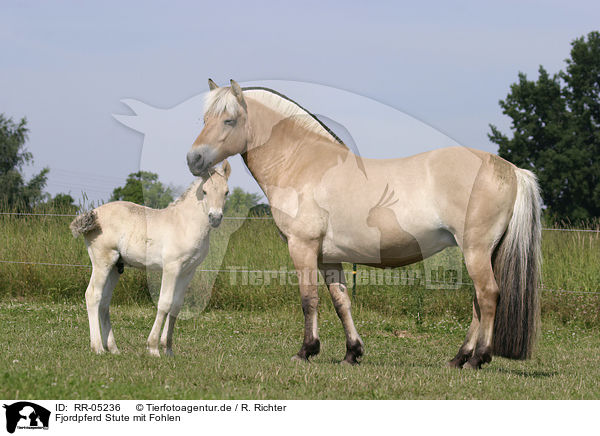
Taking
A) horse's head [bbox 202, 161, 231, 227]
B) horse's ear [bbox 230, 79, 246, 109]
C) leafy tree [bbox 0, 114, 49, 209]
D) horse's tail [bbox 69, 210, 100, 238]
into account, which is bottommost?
horse's tail [bbox 69, 210, 100, 238]

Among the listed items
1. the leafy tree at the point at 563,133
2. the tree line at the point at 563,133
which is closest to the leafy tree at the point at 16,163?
the tree line at the point at 563,133

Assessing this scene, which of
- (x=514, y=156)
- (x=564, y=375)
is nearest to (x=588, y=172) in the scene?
(x=514, y=156)

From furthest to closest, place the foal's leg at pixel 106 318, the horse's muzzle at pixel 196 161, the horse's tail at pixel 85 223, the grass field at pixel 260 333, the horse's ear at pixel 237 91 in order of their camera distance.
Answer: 1. the foal's leg at pixel 106 318
2. the horse's tail at pixel 85 223
3. the horse's ear at pixel 237 91
4. the horse's muzzle at pixel 196 161
5. the grass field at pixel 260 333

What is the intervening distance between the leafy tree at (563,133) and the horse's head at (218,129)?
33294 millimetres

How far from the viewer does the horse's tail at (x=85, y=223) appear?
263 inches

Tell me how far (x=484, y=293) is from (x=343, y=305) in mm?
1453

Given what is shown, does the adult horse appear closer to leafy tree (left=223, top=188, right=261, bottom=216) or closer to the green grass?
the green grass

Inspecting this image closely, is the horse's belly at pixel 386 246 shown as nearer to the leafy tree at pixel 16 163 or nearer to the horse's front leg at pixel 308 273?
the horse's front leg at pixel 308 273

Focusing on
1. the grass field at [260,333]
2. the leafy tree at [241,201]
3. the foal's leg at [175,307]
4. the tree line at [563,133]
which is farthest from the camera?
the tree line at [563,133]

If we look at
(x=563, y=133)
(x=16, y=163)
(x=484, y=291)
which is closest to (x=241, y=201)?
(x=484, y=291)

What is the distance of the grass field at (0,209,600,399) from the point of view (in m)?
5.10

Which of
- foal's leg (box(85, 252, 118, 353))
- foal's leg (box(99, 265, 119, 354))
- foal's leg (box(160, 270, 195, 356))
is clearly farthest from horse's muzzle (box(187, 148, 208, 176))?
foal's leg (box(99, 265, 119, 354))

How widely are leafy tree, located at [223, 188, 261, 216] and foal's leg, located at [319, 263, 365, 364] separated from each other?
1.22 meters
